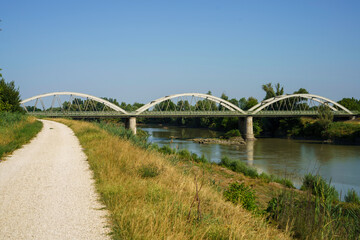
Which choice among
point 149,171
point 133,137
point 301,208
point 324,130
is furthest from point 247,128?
point 301,208

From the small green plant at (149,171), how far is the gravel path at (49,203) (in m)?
1.42

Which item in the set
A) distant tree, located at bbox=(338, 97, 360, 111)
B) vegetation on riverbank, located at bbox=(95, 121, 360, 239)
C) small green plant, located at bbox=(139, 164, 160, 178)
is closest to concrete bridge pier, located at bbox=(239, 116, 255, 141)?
distant tree, located at bbox=(338, 97, 360, 111)

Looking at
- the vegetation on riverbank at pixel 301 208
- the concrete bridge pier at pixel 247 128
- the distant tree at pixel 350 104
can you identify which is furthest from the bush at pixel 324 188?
the distant tree at pixel 350 104

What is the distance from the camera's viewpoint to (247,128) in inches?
2921

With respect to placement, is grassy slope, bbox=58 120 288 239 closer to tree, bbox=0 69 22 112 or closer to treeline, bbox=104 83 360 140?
tree, bbox=0 69 22 112

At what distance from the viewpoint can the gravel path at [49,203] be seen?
15.2 feet

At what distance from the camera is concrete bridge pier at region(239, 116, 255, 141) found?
234 feet

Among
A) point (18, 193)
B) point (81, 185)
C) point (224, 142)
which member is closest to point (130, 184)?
point (81, 185)

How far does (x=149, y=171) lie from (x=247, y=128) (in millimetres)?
68346

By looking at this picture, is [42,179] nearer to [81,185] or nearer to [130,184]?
[81,185]

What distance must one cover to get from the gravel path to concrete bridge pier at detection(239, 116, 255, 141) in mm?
64375

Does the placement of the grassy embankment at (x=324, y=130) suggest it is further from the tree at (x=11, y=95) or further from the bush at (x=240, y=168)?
the tree at (x=11, y=95)

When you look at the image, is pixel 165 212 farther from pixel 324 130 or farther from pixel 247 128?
pixel 247 128

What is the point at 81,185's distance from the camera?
7375mm
